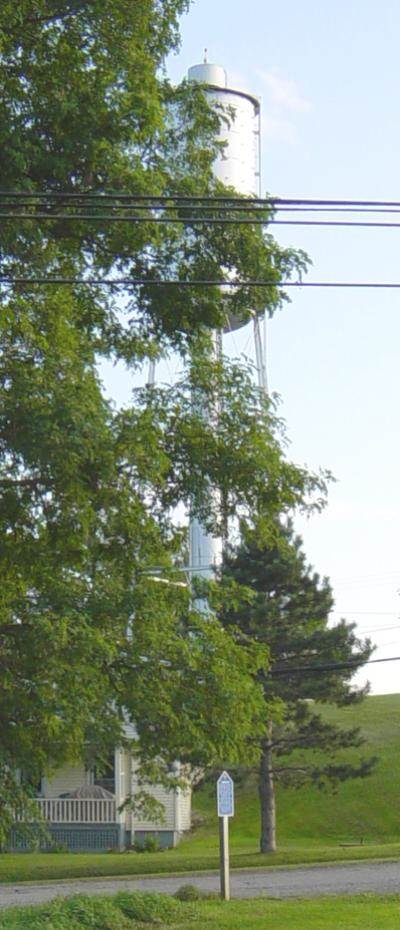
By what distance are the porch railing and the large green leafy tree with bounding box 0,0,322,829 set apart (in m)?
29.7

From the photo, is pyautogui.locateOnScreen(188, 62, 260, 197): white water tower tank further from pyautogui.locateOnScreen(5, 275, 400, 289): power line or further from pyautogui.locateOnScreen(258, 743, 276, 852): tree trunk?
pyautogui.locateOnScreen(5, 275, 400, 289): power line

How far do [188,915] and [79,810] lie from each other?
2591 cm

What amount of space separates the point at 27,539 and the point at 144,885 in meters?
16.7

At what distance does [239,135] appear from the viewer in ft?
142

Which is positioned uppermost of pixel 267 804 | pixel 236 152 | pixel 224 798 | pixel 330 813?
pixel 236 152

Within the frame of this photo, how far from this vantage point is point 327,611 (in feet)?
116

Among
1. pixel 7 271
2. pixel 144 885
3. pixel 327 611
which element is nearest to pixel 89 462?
pixel 7 271

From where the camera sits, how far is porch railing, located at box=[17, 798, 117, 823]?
42156 mm

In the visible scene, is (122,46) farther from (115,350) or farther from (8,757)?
(8,757)

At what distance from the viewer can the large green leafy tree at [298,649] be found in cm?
3466

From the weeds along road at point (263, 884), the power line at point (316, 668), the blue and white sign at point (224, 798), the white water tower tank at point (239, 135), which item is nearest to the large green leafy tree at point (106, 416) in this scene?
the blue and white sign at point (224, 798)

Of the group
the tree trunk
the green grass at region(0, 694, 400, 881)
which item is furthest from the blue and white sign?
the tree trunk

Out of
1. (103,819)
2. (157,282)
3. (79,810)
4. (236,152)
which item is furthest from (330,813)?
(157,282)

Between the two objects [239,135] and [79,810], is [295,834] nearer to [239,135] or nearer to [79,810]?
[79,810]
